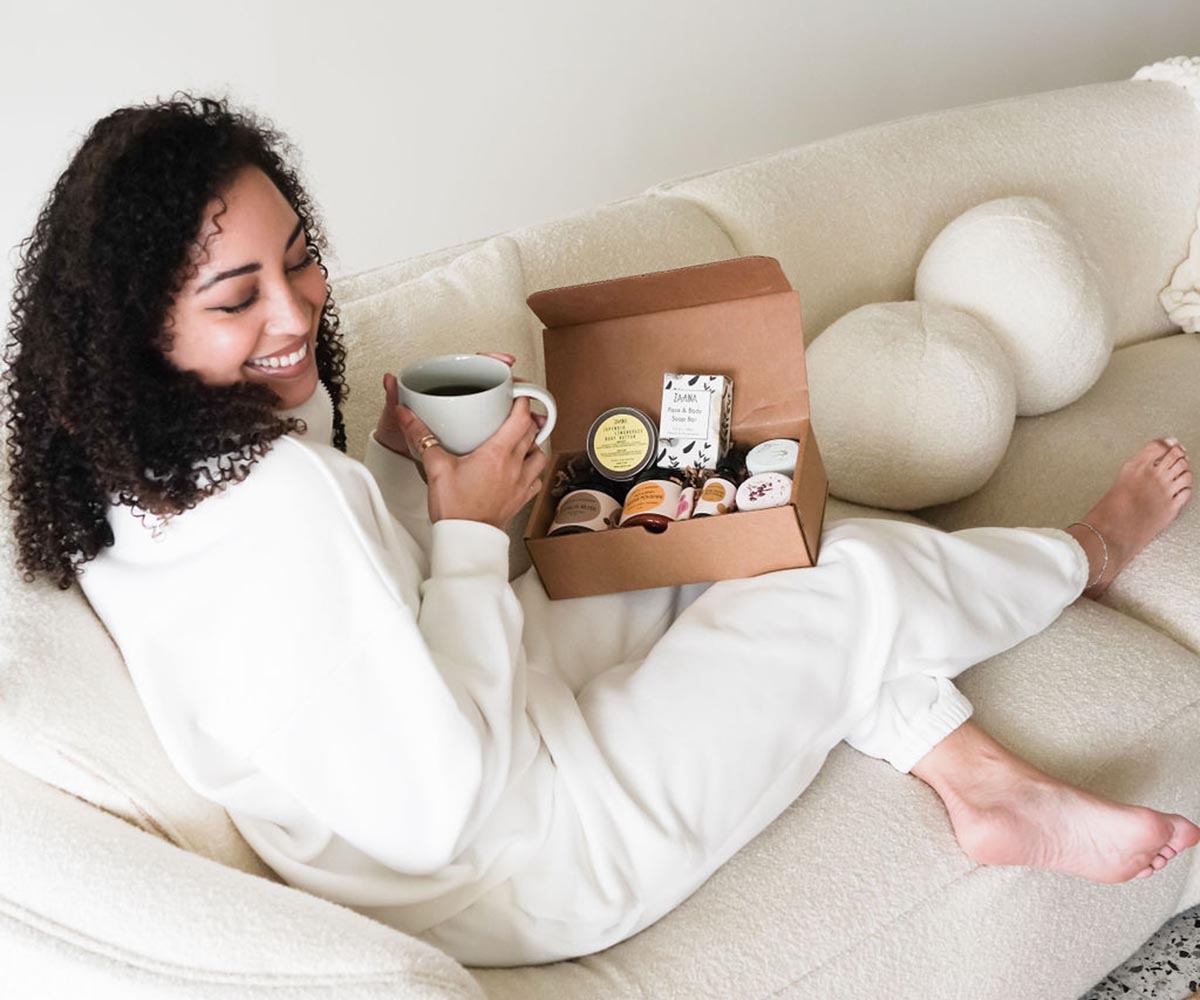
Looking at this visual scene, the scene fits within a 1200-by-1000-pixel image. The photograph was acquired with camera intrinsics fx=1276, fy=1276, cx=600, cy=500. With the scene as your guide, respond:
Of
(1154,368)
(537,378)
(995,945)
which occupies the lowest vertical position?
(995,945)

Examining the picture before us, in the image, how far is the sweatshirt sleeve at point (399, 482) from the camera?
1327mm

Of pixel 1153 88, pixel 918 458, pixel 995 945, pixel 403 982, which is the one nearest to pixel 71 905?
pixel 403 982

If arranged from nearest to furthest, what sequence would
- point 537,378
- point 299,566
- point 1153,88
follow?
point 299,566 < point 537,378 < point 1153,88

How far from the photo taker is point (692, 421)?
1.40 m

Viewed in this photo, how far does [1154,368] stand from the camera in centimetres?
194

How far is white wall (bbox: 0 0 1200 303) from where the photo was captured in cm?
188

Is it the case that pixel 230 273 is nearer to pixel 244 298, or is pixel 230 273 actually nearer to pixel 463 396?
pixel 244 298

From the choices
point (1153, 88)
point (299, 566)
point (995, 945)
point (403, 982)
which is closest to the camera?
point (403, 982)

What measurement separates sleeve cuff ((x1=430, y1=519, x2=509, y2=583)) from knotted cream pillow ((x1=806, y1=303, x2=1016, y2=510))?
25.7 inches

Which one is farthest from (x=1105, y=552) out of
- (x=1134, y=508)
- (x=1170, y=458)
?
(x=1170, y=458)

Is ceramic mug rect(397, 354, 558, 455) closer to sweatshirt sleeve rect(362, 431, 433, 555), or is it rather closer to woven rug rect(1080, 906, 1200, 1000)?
sweatshirt sleeve rect(362, 431, 433, 555)

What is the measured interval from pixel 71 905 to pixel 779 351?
876 mm

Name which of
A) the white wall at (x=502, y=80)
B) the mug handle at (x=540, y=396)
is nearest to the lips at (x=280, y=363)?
the mug handle at (x=540, y=396)

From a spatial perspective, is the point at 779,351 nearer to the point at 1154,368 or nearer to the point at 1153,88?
the point at 1154,368
